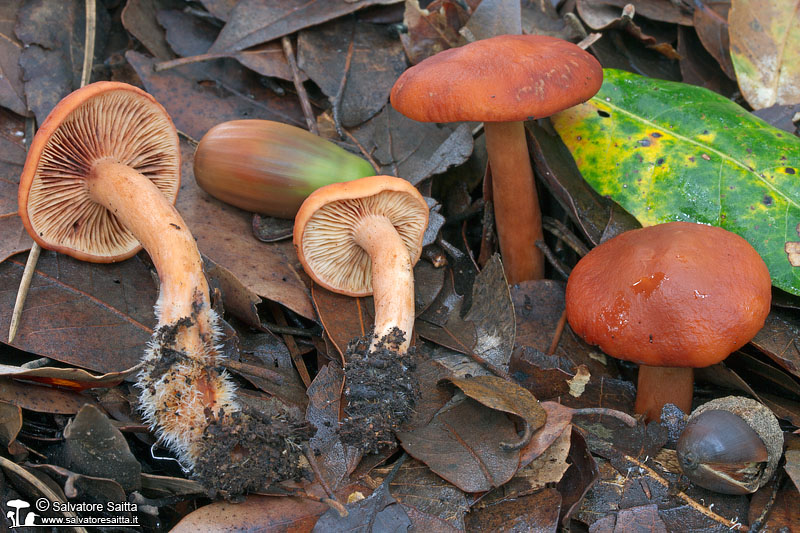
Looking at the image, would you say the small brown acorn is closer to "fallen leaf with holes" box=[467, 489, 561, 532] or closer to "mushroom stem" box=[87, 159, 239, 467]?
"fallen leaf with holes" box=[467, 489, 561, 532]

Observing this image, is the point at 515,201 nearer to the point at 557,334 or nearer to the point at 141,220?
the point at 557,334

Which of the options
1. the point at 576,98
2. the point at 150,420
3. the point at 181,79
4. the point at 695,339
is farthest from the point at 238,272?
the point at 695,339

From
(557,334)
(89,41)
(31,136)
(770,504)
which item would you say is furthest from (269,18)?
(770,504)

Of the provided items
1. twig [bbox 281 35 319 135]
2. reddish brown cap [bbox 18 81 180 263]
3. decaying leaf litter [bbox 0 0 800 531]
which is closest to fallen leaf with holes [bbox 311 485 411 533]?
decaying leaf litter [bbox 0 0 800 531]

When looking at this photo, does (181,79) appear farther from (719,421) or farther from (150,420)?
(719,421)

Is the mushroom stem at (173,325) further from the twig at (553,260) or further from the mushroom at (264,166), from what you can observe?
the twig at (553,260)

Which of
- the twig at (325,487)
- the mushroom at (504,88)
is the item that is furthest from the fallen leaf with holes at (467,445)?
the mushroom at (504,88)

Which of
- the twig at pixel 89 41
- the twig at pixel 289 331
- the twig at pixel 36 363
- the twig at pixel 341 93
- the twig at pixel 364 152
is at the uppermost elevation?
the twig at pixel 89 41

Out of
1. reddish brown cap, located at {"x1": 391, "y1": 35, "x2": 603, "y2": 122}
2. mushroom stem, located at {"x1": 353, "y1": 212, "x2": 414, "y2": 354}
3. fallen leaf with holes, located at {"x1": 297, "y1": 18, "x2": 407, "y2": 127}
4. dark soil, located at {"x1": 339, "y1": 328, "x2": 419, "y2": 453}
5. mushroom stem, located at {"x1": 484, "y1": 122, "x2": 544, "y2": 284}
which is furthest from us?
fallen leaf with holes, located at {"x1": 297, "y1": 18, "x2": 407, "y2": 127}
